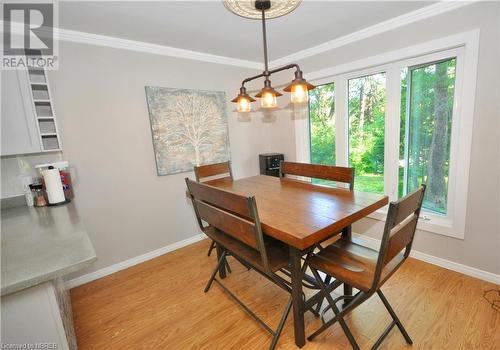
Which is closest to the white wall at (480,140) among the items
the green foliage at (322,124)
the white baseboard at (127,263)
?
the green foliage at (322,124)

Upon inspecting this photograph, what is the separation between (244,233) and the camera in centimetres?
131

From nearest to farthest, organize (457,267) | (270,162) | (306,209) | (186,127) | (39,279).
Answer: (39,279) → (306,209) → (457,267) → (186,127) → (270,162)

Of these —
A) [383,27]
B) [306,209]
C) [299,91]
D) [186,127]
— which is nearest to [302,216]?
[306,209]

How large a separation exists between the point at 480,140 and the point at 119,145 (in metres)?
3.10

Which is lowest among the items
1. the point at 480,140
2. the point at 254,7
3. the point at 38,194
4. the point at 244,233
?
the point at 244,233

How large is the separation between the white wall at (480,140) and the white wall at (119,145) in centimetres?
215

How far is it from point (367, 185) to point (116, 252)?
279 centimetres

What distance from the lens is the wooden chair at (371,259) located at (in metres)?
1.04

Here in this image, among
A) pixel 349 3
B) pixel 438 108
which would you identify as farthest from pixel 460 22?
pixel 349 3

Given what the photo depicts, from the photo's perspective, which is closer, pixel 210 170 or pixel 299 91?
pixel 299 91

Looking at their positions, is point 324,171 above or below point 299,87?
below

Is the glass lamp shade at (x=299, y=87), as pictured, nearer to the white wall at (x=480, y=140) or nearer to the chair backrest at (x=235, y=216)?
the chair backrest at (x=235, y=216)

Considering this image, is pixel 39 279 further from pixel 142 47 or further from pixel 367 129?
pixel 367 129

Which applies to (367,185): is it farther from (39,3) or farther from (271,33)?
(39,3)
